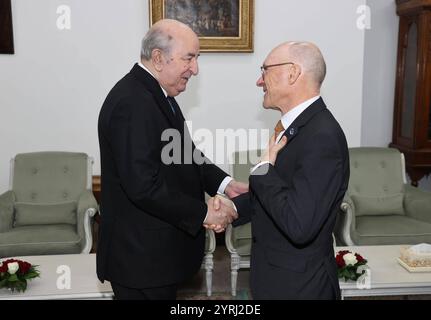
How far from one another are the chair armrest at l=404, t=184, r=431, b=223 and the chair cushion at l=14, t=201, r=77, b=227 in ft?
9.79

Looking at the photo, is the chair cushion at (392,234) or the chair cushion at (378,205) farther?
the chair cushion at (378,205)

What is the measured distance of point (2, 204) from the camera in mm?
4168

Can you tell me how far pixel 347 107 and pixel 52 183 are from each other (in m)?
2.91

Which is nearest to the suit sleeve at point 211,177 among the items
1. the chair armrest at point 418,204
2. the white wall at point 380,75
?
the chair armrest at point 418,204

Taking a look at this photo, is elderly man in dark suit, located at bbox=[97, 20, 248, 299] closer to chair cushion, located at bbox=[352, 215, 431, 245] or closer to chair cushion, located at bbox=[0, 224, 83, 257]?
chair cushion, located at bbox=[0, 224, 83, 257]

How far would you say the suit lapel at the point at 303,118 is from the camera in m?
1.72

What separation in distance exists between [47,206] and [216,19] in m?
2.30

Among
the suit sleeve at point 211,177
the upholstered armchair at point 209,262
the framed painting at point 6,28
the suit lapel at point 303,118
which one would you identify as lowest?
the upholstered armchair at point 209,262

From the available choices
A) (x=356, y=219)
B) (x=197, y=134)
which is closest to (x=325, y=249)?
(x=356, y=219)

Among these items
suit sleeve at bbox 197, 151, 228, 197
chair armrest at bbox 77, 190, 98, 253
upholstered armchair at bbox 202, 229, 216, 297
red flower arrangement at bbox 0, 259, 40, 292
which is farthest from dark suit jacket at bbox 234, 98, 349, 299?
chair armrest at bbox 77, 190, 98, 253

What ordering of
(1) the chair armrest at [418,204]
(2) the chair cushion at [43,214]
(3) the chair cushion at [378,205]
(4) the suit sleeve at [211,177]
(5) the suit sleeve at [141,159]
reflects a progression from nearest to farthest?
(5) the suit sleeve at [141,159] < (4) the suit sleeve at [211,177] < (2) the chair cushion at [43,214] < (1) the chair armrest at [418,204] < (3) the chair cushion at [378,205]

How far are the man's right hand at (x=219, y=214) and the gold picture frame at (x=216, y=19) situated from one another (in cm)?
267

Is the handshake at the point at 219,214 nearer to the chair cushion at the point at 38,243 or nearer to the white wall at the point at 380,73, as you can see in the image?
the chair cushion at the point at 38,243
